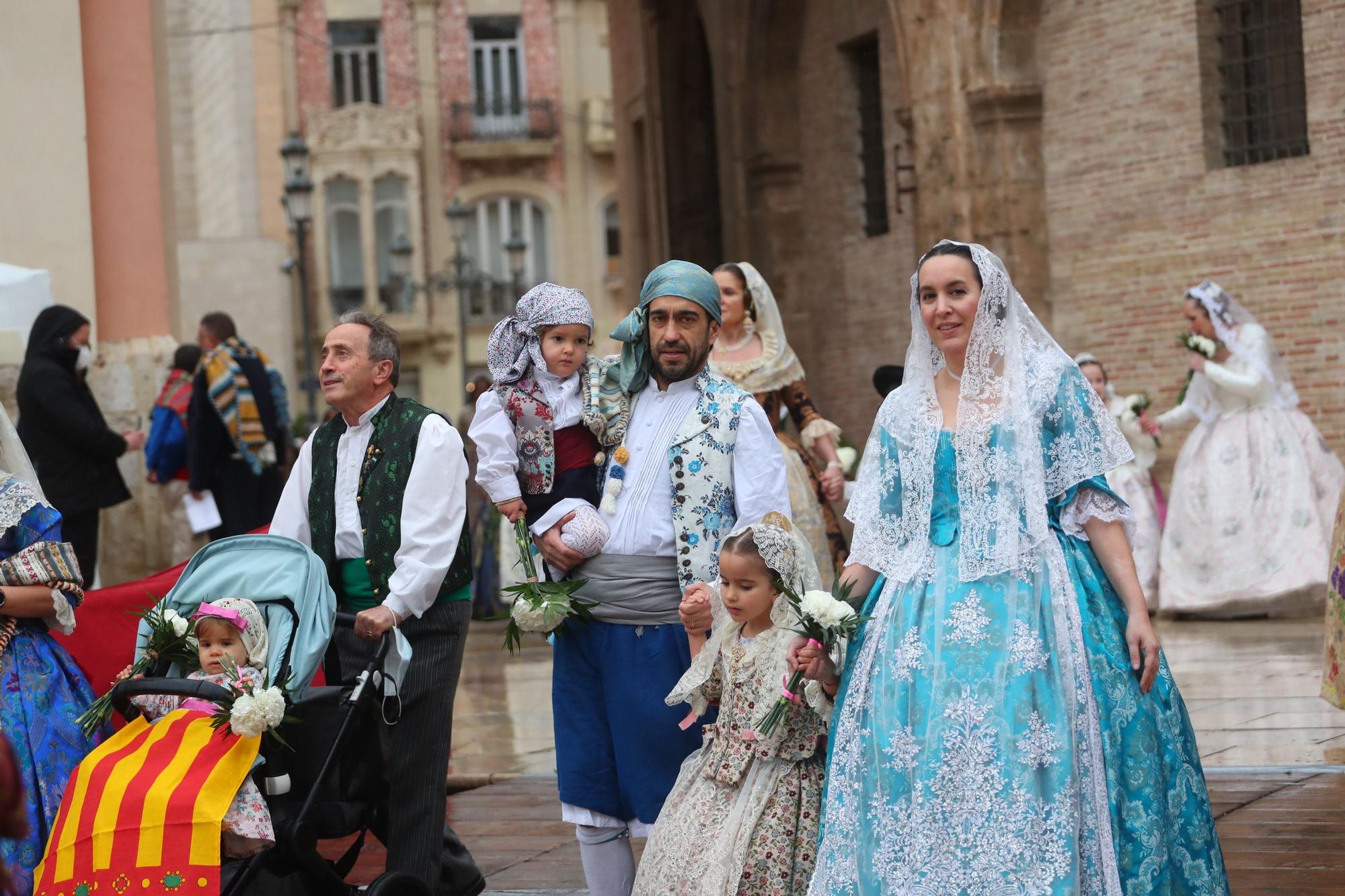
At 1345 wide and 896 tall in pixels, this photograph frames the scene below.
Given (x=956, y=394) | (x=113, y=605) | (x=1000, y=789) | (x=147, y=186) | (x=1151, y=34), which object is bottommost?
(x=1000, y=789)

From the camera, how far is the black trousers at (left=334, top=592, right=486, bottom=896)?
17.5 feet

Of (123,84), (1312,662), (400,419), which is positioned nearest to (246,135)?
(123,84)

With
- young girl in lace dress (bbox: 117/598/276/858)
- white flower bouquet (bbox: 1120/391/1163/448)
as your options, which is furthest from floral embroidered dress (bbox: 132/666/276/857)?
white flower bouquet (bbox: 1120/391/1163/448)

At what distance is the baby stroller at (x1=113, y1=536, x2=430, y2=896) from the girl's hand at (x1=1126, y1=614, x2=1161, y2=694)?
2027 millimetres

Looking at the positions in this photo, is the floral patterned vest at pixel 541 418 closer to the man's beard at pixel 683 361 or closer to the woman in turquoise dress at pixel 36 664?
the man's beard at pixel 683 361

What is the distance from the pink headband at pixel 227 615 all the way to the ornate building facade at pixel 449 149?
129 ft

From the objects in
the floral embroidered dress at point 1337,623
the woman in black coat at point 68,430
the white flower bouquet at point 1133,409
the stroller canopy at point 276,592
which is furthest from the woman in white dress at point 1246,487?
the stroller canopy at point 276,592

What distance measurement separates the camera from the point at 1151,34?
572 inches

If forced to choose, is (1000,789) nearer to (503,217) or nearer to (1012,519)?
(1012,519)

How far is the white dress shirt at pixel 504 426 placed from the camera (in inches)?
207

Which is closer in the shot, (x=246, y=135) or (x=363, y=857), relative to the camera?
(x=363, y=857)

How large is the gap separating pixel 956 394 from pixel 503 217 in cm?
4144

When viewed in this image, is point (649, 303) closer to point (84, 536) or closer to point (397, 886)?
point (397, 886)

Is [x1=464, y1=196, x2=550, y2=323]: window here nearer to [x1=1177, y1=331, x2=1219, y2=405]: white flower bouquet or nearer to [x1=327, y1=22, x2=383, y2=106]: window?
[x1=327, y1=22, x2=383, y2=106]: window
